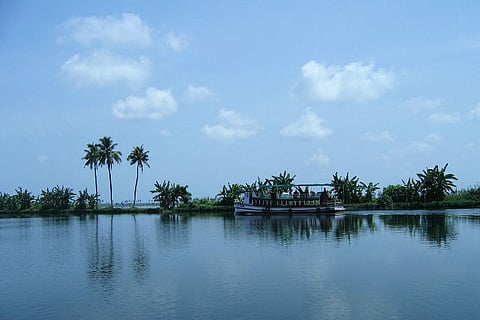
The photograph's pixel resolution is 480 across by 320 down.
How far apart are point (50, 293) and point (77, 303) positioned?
2.74 metres

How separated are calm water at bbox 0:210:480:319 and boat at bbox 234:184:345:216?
1552 inches

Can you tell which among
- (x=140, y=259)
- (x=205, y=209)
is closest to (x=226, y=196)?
(x=205, y=209)

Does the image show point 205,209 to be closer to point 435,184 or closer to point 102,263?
point 435,184

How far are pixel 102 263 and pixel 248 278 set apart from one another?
11.0 metres

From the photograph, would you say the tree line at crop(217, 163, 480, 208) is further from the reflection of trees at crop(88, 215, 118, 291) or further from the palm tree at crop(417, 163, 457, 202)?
the reflection of trees at crop(88, 215, 118, 291)

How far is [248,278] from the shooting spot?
77.9 feet

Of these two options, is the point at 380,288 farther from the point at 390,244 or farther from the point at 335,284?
the point at 390,244

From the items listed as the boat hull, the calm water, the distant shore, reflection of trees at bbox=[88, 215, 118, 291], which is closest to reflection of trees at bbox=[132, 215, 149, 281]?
the calm water

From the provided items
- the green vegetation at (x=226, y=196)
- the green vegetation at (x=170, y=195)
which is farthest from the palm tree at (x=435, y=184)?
the green vegetation at (x=170, y=195)

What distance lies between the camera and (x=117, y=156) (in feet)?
320

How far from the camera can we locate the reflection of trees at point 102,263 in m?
24.1

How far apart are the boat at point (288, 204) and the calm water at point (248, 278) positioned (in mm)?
39421

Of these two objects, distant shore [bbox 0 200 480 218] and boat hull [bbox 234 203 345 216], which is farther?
distant shore [bbox 0 200 480 218]

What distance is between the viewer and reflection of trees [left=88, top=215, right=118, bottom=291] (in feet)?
79.2
